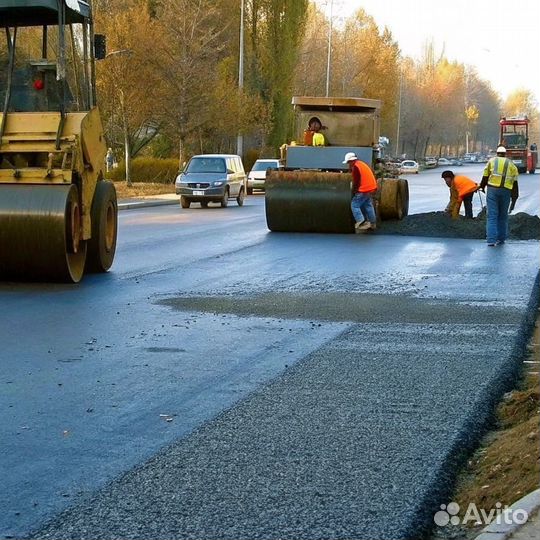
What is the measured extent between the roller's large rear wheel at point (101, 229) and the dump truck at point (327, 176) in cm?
754

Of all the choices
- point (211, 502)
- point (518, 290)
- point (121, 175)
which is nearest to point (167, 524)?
point (211, 502)

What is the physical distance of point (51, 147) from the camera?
42.0 ft

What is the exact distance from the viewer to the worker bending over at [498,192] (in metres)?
18.8

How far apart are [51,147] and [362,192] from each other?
9.38 metres

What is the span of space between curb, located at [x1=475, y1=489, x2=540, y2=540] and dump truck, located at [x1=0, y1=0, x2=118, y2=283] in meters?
8.46

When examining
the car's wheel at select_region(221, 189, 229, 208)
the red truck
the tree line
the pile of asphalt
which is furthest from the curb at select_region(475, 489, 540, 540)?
the red truck

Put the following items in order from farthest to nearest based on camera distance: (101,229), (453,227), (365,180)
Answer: (453,227) → (365,180) → (101,229)

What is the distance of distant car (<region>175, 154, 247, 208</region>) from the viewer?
108ft

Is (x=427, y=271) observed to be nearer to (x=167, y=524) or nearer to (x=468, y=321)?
(x=468, y=321)

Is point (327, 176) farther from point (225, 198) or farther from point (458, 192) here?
point (225, 198)

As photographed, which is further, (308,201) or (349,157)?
(308,201)

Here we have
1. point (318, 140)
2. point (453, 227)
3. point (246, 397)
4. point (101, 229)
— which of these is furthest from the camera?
point (318, 140)

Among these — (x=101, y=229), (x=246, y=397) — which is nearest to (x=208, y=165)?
(x=101, y=229)

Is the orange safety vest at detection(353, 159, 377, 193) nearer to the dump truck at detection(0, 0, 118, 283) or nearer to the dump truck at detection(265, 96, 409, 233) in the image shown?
the dump truck at detection(265, 96, 409, 233)
